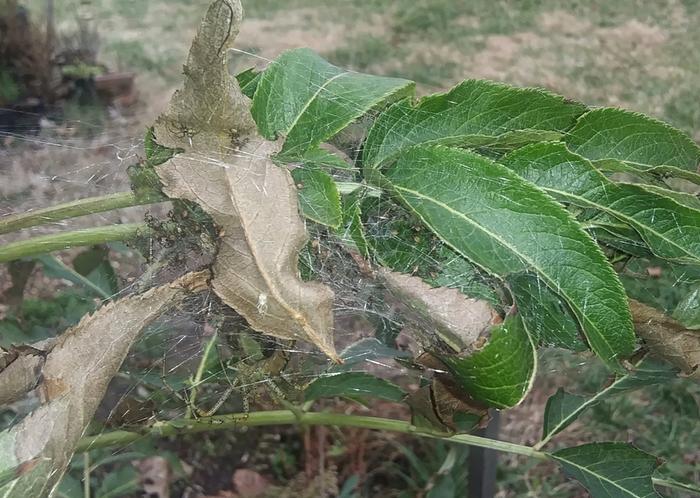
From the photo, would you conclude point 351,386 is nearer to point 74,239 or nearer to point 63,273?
point 74,239

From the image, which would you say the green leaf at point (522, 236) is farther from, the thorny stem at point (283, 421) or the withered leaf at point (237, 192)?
the thorny stem at point (283, 421)

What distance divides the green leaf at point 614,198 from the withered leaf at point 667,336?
0.05m

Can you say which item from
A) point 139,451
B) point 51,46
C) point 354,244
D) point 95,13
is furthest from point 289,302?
point 95,13

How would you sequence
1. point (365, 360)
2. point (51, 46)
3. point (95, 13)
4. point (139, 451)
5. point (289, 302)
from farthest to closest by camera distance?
point (95, 13) → point (51, 46) → point (139, 451) → point (365, 360) → point (289, 302)

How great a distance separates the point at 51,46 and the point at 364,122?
10.8 ft

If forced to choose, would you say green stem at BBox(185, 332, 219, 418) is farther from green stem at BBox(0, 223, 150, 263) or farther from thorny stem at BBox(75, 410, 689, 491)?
green stem at BBox(0, 223, 150, 263)

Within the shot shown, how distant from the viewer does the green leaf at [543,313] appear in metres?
0.51

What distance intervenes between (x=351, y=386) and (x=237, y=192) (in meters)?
0.38

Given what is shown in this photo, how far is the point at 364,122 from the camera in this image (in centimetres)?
60

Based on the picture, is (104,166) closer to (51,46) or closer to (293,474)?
(293,474)

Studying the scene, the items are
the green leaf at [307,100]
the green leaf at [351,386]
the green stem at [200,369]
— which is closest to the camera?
the green leaf at [307,100]

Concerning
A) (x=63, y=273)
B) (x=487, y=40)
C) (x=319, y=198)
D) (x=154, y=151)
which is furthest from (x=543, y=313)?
(x=487, y=40)

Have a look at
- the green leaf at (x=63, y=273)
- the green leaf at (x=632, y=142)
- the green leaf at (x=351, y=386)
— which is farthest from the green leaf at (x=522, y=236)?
the green leaf at (x=63, y=273)

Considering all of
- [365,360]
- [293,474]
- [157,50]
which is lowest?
[293,474]
